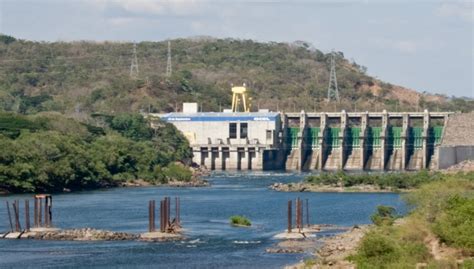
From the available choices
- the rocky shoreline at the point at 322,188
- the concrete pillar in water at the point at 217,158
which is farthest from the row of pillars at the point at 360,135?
the rocky shoreline at the point at 322,188

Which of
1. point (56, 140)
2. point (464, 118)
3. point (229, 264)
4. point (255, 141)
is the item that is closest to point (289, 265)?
point (229, 264)

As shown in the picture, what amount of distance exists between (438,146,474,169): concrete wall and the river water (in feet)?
50.7

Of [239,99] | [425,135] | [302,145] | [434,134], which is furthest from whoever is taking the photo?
[239,99]

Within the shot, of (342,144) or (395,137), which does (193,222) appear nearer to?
(342,144)

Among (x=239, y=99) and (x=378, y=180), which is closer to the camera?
(x=378, y=180)

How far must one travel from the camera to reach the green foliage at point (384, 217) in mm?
69550

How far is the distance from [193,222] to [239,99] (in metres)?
101

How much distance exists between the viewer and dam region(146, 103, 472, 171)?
15038cm

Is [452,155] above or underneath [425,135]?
underneath

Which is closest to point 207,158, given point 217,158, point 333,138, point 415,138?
point 217,158

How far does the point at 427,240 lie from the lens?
5609 cm

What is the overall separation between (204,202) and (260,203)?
12.1 ft

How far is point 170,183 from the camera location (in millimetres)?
122562

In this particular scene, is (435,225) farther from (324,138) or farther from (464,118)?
(324,138)
